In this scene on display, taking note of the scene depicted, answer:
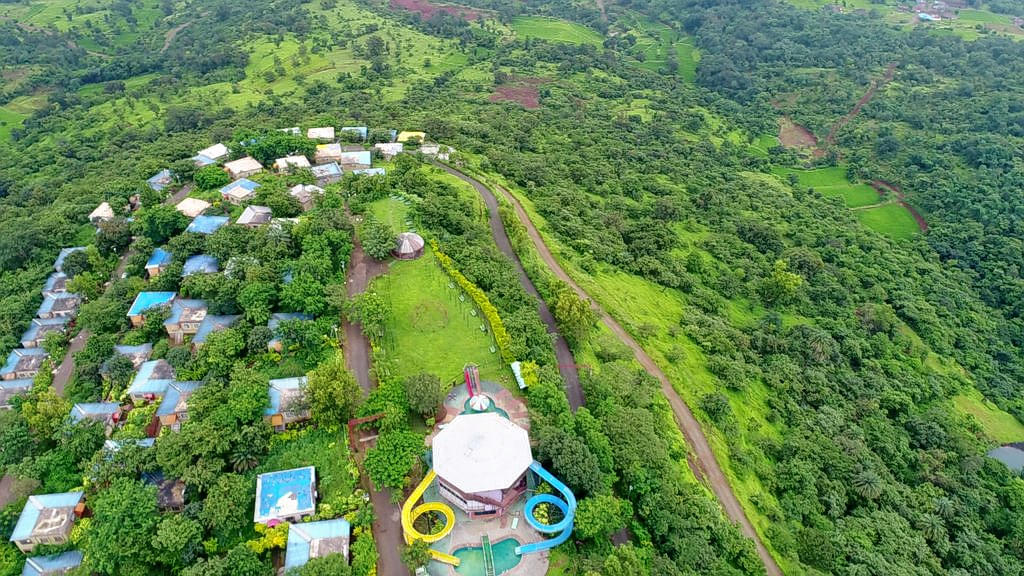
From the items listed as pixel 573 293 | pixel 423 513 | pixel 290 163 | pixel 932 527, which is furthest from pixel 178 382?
A: pixel 932 527

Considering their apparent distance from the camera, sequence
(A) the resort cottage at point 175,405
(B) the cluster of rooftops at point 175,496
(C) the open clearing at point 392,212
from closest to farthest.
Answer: (B) the cluster of rooftops at point 175,496 → (A) the resort cottage at point 175,405 → (C) the open clearing at point 392,212

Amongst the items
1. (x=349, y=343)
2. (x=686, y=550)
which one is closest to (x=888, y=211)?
(x=686, y=550)

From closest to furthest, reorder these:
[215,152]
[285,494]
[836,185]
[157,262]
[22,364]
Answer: [285,494]
[22,364]
[157,262]
[215,152]
[836,185]

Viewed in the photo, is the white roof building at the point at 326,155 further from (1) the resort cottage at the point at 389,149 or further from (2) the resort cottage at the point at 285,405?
(2) the resort cottage at the point at 285,405

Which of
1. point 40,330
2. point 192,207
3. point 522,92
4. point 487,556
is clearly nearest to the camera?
point 487,556

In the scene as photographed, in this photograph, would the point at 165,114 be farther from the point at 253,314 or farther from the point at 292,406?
the point at 292,406

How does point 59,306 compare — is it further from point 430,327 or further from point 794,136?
point 794,136

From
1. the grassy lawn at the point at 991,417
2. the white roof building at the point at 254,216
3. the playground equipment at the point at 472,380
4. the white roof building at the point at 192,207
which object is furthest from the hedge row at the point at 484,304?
the grassy lawn at the point at 991,417

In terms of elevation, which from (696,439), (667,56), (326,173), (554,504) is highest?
(554,504)
